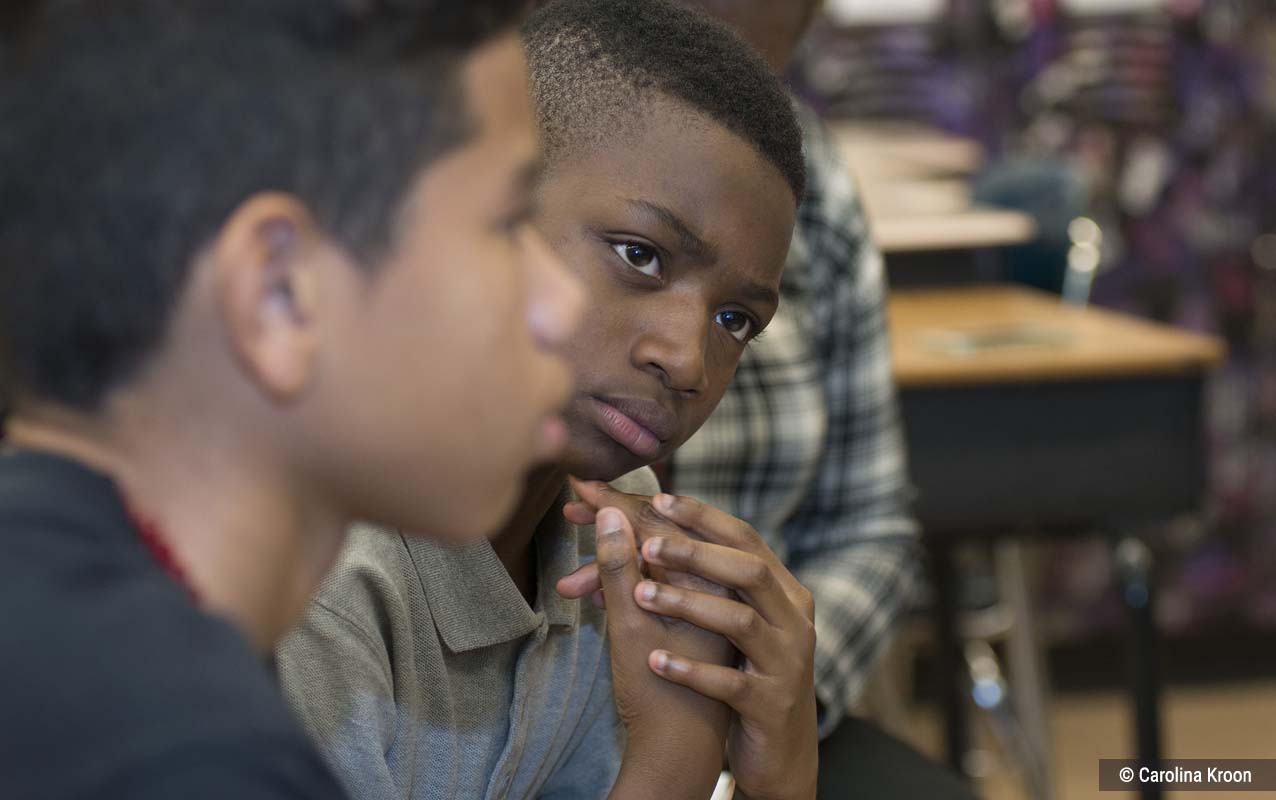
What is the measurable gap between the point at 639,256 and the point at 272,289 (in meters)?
0.47

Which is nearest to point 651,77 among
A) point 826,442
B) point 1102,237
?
point 826,442

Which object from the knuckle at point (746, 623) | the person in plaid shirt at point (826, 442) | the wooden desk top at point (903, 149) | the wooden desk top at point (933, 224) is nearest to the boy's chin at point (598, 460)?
the knuckle at point (746, 623)

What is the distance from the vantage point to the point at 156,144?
47 cm

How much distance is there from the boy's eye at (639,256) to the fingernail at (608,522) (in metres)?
0.15

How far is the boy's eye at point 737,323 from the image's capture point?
97cm

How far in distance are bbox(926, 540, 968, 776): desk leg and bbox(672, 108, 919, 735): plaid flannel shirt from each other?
1.11 meters

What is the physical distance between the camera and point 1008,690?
126 inches

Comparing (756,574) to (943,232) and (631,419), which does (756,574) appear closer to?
(631,419)

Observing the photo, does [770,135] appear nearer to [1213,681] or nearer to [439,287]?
[439,287]

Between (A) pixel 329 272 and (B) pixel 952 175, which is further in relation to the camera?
(B) pixel 952 175

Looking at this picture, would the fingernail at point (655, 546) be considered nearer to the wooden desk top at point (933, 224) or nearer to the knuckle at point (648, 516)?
the knuckle at point (648, 516)

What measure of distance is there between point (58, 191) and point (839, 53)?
3296 millimetres

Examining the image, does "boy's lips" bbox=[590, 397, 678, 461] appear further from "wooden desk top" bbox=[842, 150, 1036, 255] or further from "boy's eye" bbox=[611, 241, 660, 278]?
"wooden desk top" bbox=[842, 150, 1036, 255]

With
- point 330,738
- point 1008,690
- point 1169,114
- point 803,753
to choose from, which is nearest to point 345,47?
point 330,738
